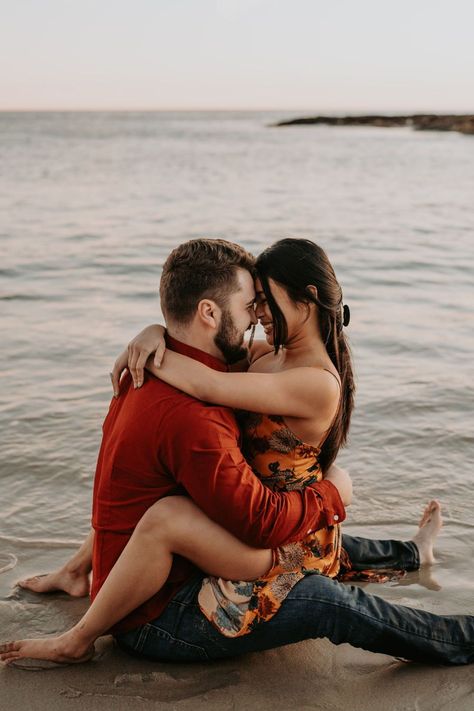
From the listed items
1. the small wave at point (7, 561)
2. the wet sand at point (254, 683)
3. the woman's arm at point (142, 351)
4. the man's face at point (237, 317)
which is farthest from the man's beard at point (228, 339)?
the small wave at point (7, 561)

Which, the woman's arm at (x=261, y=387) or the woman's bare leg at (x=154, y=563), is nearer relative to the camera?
the woman's bare leg at (x=154, y=563)

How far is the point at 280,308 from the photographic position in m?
3.12

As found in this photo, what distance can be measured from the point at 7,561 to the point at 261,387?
1648 millimetres

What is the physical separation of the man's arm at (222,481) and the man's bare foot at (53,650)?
66 centimetres

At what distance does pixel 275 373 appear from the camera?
3049mm

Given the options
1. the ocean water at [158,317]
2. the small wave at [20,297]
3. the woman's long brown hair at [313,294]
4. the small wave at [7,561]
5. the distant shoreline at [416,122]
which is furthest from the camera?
the distant shoreline at [416,122]

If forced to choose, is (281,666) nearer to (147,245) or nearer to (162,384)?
(162,384)

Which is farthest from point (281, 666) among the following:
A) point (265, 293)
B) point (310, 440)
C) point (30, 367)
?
point (30, 367)

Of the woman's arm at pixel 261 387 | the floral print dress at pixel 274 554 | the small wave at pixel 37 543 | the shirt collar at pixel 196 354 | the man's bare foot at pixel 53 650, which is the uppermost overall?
the shirt collar at pixel 196 354

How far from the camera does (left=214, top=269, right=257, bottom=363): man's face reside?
9.77 feet

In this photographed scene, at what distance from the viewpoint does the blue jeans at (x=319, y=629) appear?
9.26 feet

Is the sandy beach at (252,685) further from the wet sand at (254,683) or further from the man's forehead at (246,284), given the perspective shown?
the man's forehead at (246,284)

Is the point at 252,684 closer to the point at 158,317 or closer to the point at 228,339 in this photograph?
the point at 228,339

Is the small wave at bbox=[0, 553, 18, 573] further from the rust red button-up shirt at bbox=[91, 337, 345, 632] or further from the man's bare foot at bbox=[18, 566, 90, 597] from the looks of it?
the rust red button-up shirt at bbox=[91, 337, 345, 632]
